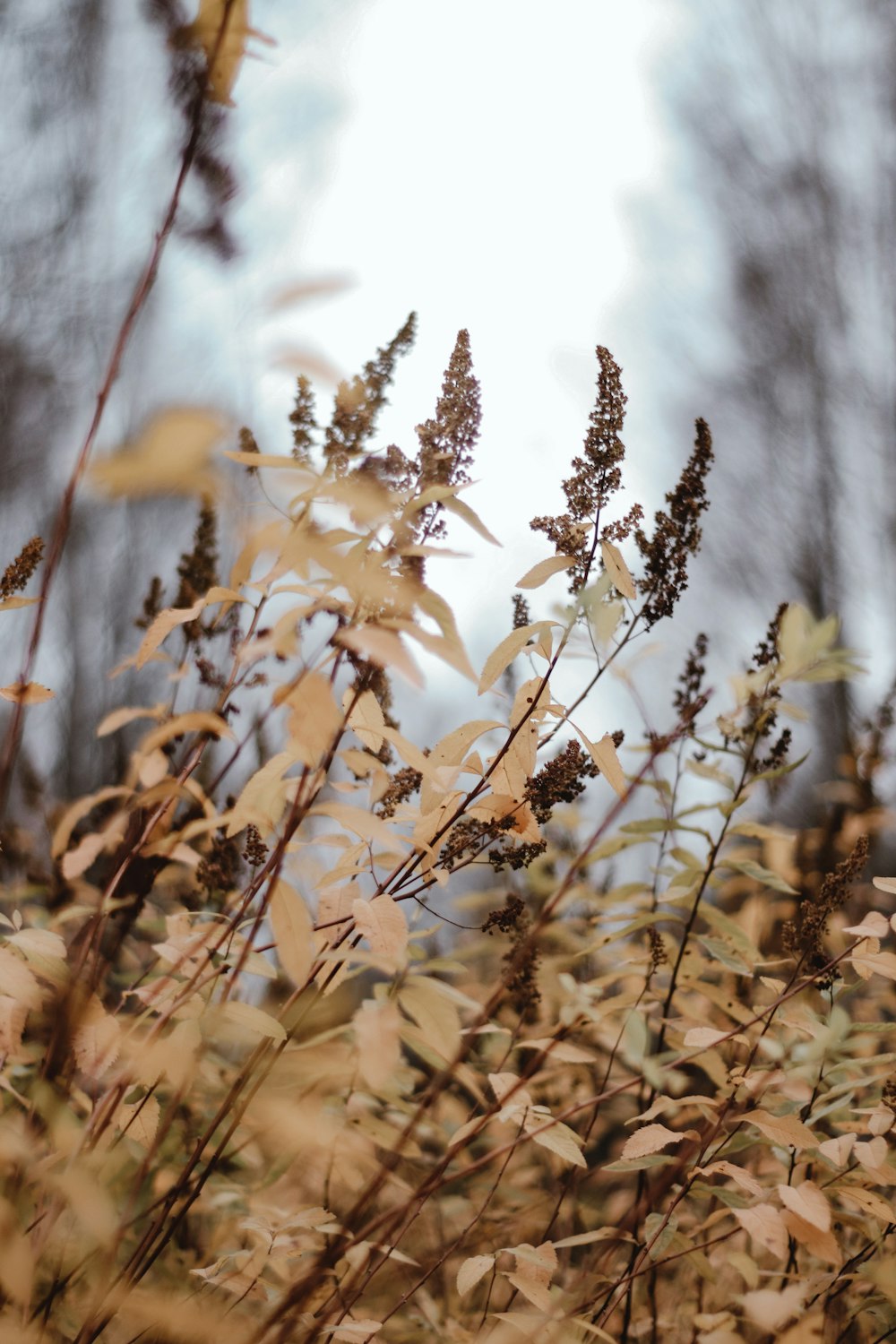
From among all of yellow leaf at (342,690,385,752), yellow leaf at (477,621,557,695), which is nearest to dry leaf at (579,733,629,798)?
yellow leaf at (477,621,557,695)

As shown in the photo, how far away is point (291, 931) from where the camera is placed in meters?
0.72

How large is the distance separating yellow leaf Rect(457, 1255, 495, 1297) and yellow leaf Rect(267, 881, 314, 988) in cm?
47

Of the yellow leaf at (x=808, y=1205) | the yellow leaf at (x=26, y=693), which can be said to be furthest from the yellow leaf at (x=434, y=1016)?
the yellow leaf at (x=26, y=693)

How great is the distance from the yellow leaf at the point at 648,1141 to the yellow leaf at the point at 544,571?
589 millimetres

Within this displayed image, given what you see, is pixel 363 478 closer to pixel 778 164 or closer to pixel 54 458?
pixel 54 458

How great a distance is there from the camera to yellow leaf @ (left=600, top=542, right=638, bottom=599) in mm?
887

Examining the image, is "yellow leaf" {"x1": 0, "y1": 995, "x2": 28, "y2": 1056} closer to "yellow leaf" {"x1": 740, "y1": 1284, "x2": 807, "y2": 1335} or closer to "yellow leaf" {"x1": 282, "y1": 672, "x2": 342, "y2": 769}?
"yellow leaf" {"x1": 282, "y1": 672, "x2": 342, "y2": 769}

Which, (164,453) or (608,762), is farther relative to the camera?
(608,762)

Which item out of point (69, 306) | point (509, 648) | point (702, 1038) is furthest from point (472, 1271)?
point (69, 306)

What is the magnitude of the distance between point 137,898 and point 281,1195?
93cm

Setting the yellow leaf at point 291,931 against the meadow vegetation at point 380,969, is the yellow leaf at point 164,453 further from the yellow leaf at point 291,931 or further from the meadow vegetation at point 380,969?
the yellow leaf at point 291,931

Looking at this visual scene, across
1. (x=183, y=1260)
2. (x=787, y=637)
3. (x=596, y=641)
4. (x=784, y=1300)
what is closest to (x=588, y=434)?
(x=596, y=641)

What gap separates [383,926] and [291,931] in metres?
0.10

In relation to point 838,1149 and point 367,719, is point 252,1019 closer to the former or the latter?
point 367,719
